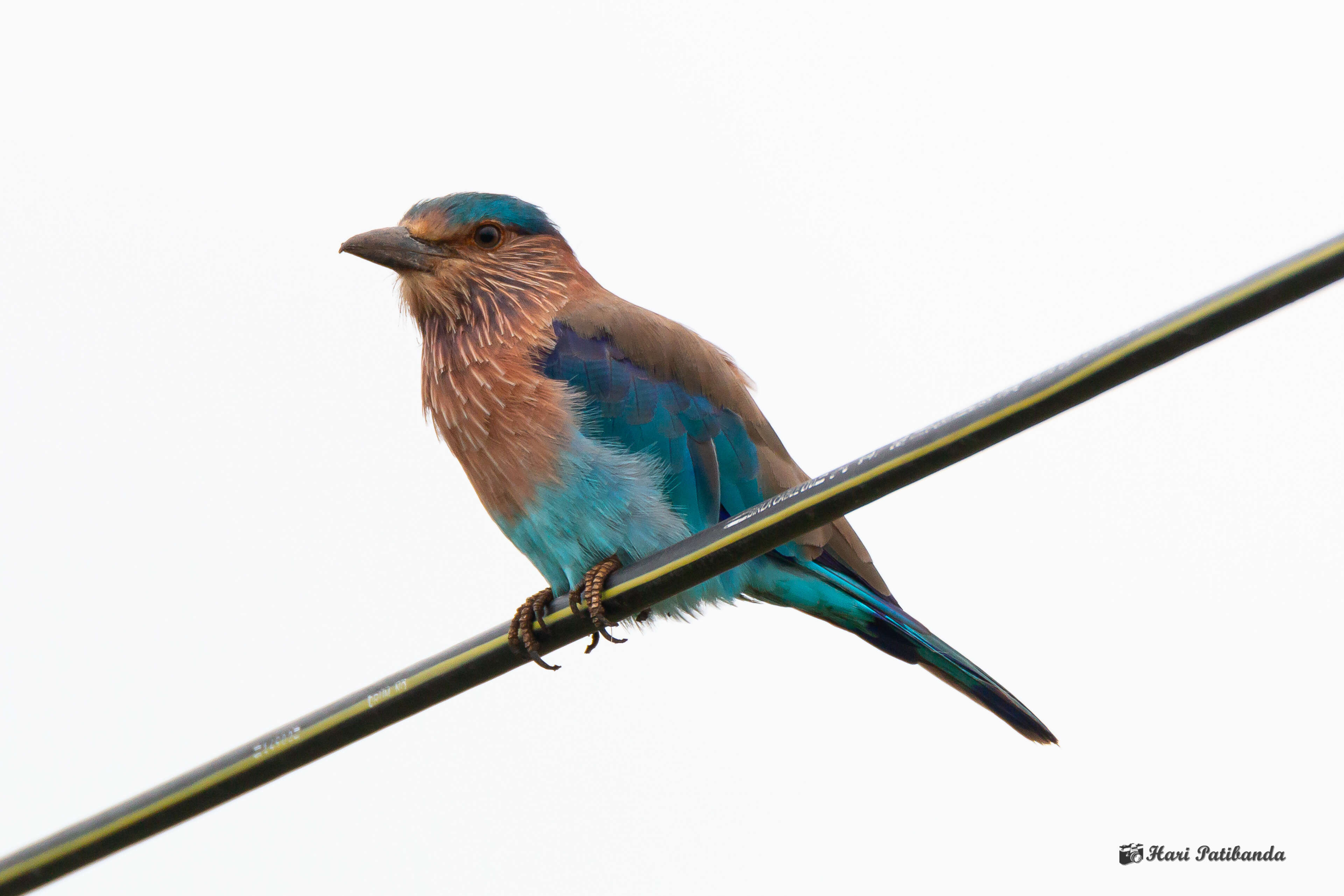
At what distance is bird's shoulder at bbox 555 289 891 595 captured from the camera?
4.37 meters

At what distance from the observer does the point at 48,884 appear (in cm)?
304

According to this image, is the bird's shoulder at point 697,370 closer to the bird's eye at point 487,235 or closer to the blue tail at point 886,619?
the blue tail at point 886,619

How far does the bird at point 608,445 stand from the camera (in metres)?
4.08

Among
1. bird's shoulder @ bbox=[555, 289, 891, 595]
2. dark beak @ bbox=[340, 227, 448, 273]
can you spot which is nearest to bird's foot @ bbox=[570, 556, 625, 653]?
bird's shoulder @ bbox=[555, 289, 891, 595]

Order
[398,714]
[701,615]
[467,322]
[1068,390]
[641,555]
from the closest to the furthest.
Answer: [1068,390] < [398,714] < [641,555] < [701,615] < [467,322]

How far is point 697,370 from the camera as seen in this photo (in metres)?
A: 4.53

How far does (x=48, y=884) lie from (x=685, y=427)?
2.20 m

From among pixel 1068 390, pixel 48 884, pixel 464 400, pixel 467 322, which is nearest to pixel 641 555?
pixel 464 400

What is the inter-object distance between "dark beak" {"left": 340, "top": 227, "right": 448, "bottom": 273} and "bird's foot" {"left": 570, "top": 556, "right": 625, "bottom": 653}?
4.66 ft

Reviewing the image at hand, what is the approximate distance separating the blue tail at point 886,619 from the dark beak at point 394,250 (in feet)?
5.33

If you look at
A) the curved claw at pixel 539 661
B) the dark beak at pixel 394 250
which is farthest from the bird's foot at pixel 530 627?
the dark beak at pixel 394 250

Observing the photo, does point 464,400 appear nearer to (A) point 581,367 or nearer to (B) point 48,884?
(A) point 581,367

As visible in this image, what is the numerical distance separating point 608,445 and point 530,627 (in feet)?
2.30

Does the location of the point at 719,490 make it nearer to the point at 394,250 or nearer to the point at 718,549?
the point at 394,250
